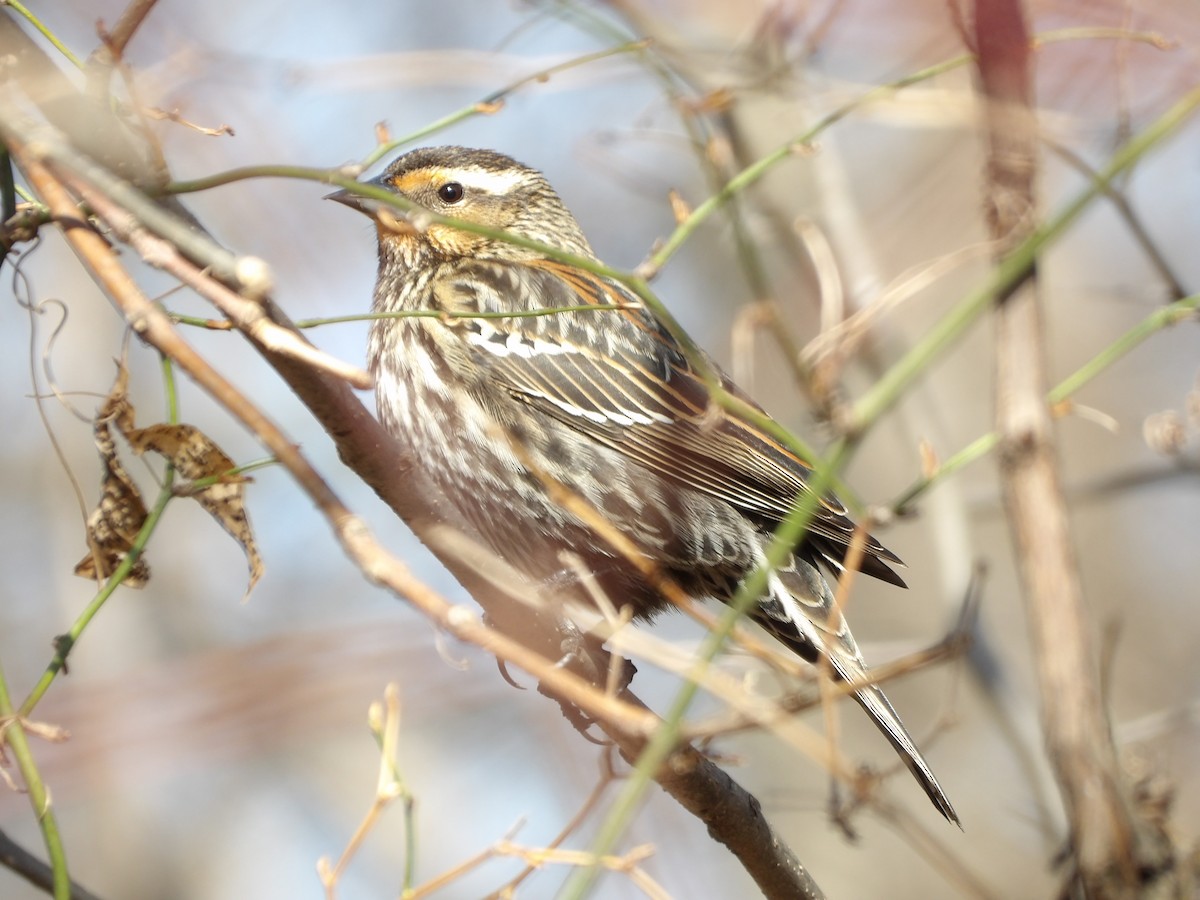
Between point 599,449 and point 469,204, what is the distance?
4.39 feet

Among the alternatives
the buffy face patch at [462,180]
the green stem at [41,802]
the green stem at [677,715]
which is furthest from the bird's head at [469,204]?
the green stem at [677,715]

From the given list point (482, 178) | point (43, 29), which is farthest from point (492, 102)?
point (482, 178)

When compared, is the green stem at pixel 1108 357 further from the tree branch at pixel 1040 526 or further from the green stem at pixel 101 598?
the green stem at pixel 101 598

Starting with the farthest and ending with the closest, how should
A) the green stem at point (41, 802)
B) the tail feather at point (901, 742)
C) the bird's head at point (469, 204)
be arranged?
the bird's head at point (469, 204) < the tail feather at point (901, 742) < the green stem at point (41, 802)

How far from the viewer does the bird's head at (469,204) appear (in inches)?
180

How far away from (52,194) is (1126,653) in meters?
7.75

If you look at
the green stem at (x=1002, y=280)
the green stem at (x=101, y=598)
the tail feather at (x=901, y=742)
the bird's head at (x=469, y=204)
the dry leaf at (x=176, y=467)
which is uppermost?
the bird's head at (x=469, y=204)

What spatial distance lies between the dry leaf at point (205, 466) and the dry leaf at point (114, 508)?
0.21ft

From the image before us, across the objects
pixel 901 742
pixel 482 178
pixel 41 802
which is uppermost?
pixel 482 178

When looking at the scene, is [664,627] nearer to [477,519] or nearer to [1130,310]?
[477,519]

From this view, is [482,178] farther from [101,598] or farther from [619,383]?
[101,598]

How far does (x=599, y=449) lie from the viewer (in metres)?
4.14

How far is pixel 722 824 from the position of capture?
9.58 ft

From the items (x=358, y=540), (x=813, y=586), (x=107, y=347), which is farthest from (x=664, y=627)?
(x=358, y=540)
